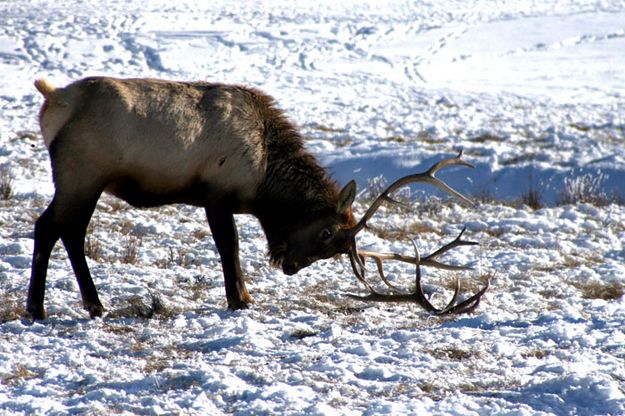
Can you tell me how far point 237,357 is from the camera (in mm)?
5059

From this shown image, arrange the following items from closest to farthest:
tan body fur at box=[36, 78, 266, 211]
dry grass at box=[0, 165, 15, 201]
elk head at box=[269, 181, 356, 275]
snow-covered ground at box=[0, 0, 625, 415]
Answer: snow-covered ground at box=[0, 0, 625, 415], tan body fur at box=[36, 78, 266, 211], elk head at box=[269, 181, 356, 275], dry grass at box=[0, 165, 15, 201]

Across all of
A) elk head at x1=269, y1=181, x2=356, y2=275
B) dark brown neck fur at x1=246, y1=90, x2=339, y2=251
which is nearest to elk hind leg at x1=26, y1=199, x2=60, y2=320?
dark brown neck fur at x1=246, y1=90, x2=339, y2=251

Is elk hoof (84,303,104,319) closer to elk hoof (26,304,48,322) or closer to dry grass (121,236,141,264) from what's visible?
elk hoof (26,304,48,322)

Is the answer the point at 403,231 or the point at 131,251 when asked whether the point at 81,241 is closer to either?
the point at 131,251

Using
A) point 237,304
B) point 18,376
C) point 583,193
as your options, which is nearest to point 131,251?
point 237,304

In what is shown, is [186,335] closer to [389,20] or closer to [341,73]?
[341,73]

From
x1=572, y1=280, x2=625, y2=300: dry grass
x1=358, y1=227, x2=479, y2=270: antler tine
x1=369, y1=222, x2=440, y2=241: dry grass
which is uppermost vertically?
x1=358, y1=227, x2=479, y2=270: antler tine

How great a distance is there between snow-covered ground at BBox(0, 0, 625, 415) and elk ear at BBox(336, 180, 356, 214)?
0.69 m

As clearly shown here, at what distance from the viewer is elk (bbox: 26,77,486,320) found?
603 centimetres

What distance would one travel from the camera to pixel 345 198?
21.6ft

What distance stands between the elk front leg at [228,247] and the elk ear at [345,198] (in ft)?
2.64

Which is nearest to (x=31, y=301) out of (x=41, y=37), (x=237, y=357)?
(x=237, y=357)

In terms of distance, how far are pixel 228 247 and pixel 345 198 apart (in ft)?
→ 3.04

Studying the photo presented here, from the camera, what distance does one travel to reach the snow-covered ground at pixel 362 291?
4473 mm
